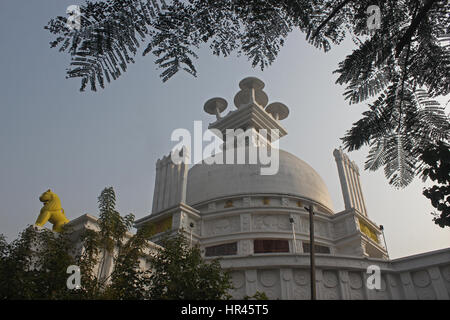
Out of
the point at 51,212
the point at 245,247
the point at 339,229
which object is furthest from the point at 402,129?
the point at 339,229

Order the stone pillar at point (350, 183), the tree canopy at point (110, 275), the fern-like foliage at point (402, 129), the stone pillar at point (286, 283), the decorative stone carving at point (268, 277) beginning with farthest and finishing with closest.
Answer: the stone pillar at point (350, 183) → the decorative stone carving at point (268, 277) → the stone pillar at point (286, 283) → the tree canopy at point (110, 275) → the fern-like foliage at point (402, 129)

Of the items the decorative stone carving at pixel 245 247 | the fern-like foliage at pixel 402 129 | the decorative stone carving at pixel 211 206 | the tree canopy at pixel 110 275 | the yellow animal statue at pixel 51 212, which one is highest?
the decorative stone carving at pixel 211 206

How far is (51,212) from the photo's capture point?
1872 centimetres

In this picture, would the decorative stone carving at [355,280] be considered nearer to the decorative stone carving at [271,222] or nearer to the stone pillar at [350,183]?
the decorative stone carving at [271,222]

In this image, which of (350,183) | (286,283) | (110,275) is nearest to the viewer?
(110,275)

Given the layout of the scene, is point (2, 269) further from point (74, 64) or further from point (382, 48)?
point (382, 48)

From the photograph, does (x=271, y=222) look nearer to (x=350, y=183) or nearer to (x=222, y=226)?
(x=222, y=226)

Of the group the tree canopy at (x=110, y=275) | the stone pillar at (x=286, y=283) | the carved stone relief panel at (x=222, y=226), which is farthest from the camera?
the carved stone relief panel at (x=222, y=226)

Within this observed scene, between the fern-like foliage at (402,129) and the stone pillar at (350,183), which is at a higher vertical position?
the stone pillar at (350,183)

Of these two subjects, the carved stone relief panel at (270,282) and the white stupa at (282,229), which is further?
the white stupa at (282,229)

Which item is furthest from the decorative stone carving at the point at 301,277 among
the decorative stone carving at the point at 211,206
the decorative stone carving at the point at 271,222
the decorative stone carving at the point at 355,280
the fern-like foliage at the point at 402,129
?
the fern-like foliage at the point at 402,129

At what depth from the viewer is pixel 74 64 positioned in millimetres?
2162

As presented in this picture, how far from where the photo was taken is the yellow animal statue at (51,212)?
1841 cm
